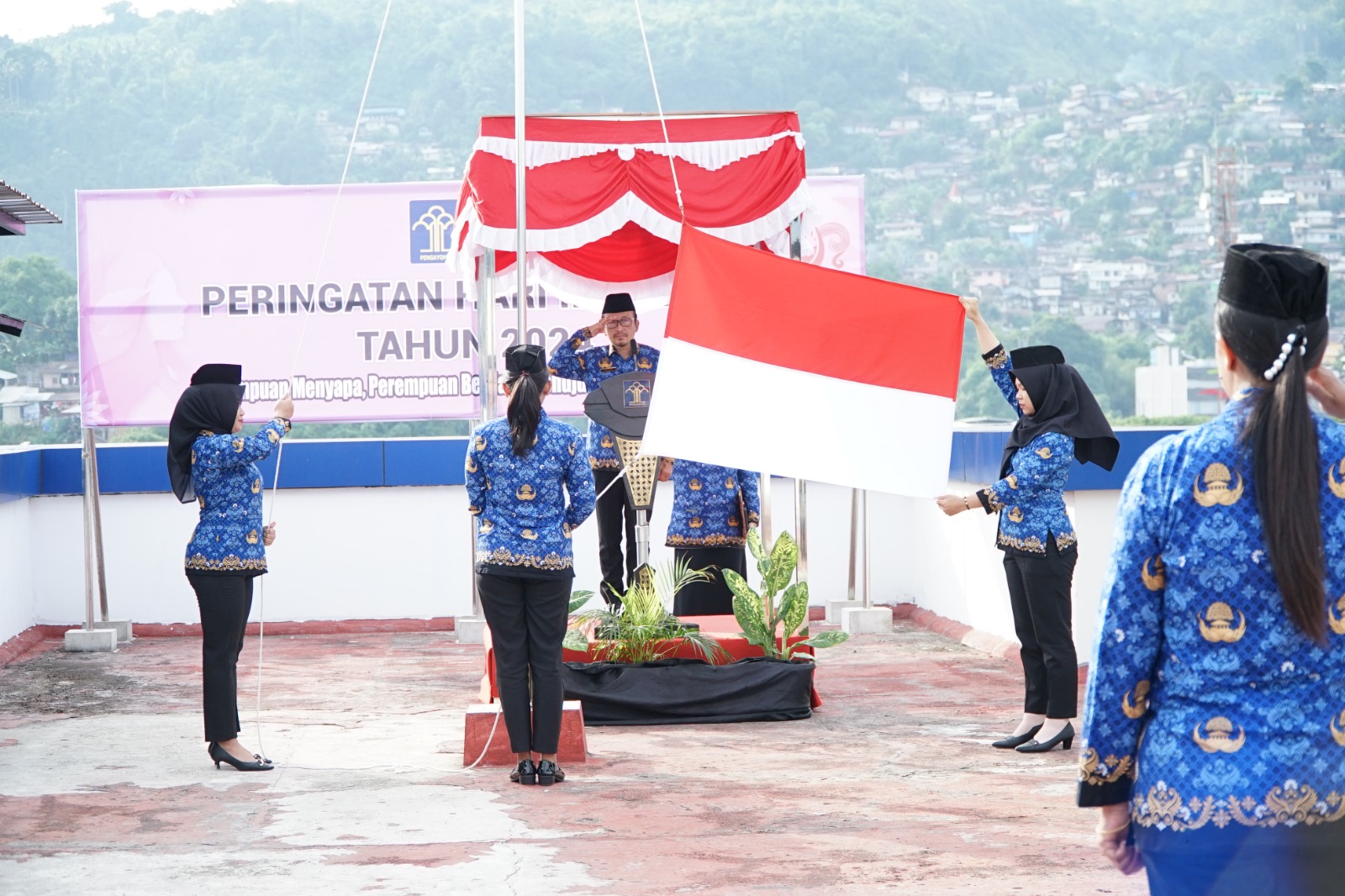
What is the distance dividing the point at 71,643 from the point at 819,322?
574cm

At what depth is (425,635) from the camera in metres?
10.5

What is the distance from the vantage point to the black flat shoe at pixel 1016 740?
6.17 m

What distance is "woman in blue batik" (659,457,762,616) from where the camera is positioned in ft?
25.6

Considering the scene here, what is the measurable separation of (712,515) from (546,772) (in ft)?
8.27

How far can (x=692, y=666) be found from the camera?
6.88 meters

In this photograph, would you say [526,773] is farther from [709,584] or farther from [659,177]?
[659,177]

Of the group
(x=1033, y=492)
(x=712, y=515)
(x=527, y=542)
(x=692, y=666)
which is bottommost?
(x=692, y=666)

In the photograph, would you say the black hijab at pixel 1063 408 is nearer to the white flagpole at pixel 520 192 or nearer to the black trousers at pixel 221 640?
the white flagpole at pixel 520 192

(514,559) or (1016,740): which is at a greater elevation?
(514,559)

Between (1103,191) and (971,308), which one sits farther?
(1103,191)

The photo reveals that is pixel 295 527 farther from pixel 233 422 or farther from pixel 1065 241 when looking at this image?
pixel 1065 241

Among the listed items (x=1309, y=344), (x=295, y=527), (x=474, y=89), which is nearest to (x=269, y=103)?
(x=474, y=89)

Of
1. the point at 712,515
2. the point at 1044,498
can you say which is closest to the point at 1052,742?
the point at 1044,498

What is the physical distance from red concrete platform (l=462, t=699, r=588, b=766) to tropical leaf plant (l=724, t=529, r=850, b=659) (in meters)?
1.18
